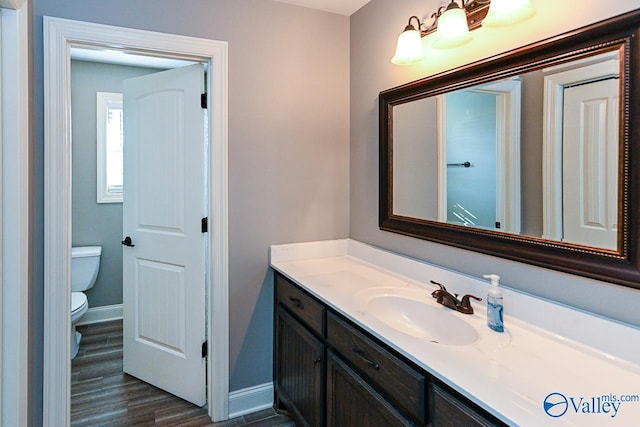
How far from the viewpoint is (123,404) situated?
7.39 ft

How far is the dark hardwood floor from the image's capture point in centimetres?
211

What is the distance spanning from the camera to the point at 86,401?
7.47 ft

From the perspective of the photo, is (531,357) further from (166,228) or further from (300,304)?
(166,228)

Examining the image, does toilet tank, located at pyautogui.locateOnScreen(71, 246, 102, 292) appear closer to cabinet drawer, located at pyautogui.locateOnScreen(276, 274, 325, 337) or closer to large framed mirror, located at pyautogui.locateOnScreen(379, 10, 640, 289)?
cabinet drawer, located at pyautogui.locateOnScreen(276, 274, 325, 337)

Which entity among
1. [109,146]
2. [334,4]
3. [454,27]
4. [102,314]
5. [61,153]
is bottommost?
[102,314]

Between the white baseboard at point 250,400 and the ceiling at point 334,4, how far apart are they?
87.1 inches

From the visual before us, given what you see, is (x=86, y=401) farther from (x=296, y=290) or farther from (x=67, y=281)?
(x=296, y=290)

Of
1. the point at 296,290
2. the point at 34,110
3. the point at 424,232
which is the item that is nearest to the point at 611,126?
the point at 424,232

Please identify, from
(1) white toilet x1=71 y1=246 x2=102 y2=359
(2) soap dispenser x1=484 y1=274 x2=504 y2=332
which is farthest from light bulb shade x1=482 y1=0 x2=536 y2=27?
(1) white toilet x1=71 y1=246 x2=102 y2=359

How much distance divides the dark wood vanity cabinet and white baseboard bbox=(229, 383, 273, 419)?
0.24 ft

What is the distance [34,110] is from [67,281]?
30.8 inches

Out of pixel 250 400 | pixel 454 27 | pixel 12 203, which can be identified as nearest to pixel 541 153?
pixel 454 27

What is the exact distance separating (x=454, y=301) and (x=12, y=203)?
162cm

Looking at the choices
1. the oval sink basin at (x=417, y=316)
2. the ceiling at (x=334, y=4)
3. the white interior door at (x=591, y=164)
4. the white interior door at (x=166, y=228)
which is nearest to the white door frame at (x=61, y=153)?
the white interior door at (x=166, y=228)
